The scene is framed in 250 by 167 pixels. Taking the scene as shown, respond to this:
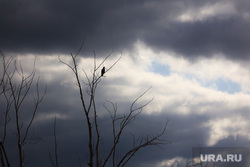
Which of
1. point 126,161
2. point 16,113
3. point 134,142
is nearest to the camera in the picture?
point 16,113

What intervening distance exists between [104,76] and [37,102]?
1885 millimetres

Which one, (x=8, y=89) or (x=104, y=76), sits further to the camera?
(x=104, y=76)

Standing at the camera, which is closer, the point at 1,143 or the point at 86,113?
the point at 1,143

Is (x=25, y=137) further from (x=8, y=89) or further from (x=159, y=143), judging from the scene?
(x=159, y=143)

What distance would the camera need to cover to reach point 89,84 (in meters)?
6.11

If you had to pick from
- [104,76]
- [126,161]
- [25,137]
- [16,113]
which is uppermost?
[104,76]

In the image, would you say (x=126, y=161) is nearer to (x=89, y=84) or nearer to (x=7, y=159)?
(x=89, y=84)

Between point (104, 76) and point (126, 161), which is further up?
point (104, 76)

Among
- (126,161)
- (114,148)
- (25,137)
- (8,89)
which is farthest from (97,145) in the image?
(8,89)

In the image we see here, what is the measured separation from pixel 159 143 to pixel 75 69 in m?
2.38

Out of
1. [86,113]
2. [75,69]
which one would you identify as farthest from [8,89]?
[86,113]

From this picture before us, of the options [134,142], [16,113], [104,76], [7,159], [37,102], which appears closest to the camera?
[7,159]

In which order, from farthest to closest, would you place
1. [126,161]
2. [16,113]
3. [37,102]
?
[37,102], [126,161], [16,113]

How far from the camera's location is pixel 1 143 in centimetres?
486
